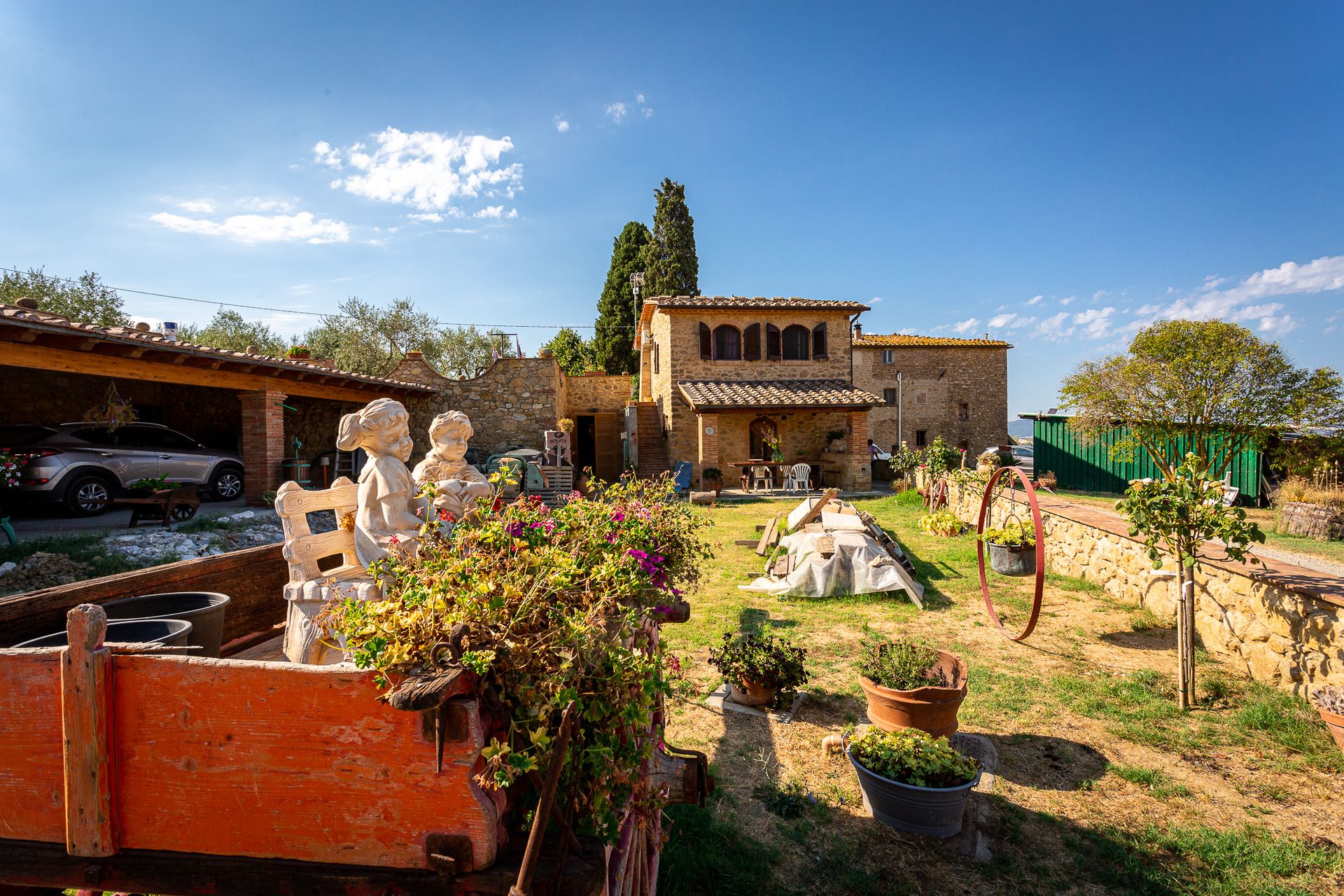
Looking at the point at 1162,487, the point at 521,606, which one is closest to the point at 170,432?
the point at 521,606

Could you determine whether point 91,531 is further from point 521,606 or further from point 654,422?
point 654,422

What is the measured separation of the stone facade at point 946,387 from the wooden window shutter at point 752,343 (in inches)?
370

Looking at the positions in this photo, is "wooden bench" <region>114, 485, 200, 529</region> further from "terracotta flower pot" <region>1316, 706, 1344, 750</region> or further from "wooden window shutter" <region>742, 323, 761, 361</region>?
"wooden window shutter" <region>742, 323, 761, 361</region>

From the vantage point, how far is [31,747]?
1.25 meters

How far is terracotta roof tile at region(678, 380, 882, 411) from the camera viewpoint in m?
16.9

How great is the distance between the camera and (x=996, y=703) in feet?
14.5

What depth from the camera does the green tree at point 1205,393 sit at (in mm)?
13289

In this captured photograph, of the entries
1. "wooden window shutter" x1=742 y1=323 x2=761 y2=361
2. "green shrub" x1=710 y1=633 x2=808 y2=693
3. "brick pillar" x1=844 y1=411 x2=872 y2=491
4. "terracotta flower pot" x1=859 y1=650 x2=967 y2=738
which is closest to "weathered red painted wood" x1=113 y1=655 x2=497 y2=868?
"terracotta flower pot" x1=859 y1=650 x2=967 y2=738

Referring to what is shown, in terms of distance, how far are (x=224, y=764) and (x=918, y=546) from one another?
9866mm

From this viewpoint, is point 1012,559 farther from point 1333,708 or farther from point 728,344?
point 728,344

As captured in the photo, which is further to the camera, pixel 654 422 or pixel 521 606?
pixel 654 422

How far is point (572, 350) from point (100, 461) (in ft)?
79.3

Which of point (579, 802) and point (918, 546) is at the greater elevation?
point (579, 802)

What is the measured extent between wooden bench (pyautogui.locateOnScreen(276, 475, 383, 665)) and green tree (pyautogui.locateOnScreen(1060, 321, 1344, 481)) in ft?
51.7
